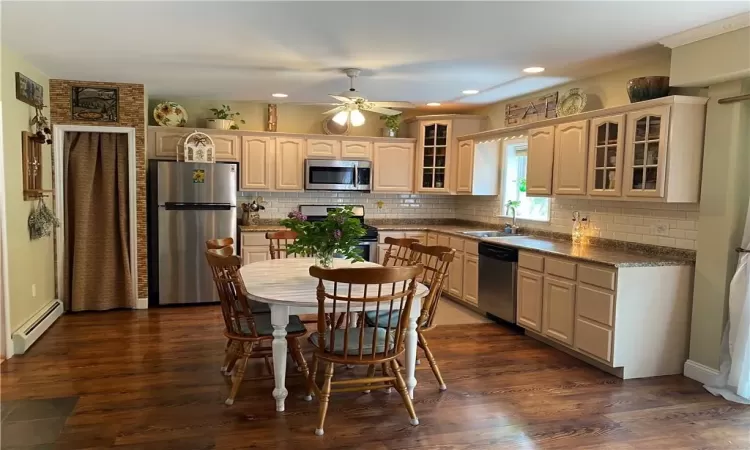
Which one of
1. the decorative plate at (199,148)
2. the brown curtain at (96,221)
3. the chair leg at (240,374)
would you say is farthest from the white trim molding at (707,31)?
the brown curtain at (96,221)

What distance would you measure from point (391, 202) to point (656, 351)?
397 centimetres

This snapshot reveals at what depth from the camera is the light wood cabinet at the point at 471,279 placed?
17.7ft

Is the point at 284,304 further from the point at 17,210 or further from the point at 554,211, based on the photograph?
the point at 554,211

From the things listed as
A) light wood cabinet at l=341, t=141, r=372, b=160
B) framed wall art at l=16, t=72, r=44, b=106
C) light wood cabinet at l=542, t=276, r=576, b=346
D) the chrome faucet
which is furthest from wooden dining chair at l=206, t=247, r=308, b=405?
light wood cabinet at l=341, t=141, r=372, b=160

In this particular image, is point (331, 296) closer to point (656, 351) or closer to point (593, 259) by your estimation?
point (593, 259)

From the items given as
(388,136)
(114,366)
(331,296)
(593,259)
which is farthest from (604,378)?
(388,136)

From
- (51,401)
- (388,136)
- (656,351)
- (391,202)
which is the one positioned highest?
(388,136)

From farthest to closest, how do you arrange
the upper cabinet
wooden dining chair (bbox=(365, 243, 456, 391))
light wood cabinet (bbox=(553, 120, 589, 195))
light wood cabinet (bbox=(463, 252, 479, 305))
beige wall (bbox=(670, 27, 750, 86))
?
the upper cabinet, light wood cabinet (bbox=(463, 252, 479, 305)), light wood cabinet (bbox=(553, 120, 589, 195)), wooden dining chair (bbox=(365, 243, 456, 391)), beige wall (bbox=(670, 27, 750, 86))

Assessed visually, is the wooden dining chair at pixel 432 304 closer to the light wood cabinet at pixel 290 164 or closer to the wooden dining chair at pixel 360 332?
the wooden dining chair at pixel 360 332

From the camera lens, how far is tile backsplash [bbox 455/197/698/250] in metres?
3.86

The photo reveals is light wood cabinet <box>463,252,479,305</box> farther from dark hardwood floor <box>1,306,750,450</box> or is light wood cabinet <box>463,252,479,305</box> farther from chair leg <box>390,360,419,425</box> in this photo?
chair leg <box>390,360,419,425</box>

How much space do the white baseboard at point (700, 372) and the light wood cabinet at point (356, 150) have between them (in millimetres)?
4136

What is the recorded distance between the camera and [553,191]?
4816mm

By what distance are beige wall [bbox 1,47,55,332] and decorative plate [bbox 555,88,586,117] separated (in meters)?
4.59
